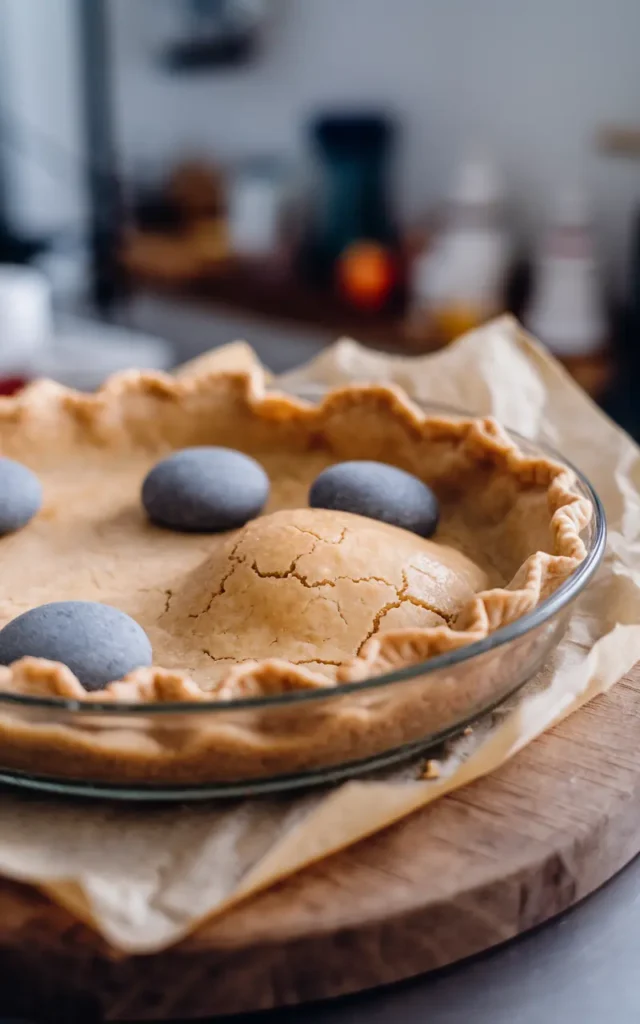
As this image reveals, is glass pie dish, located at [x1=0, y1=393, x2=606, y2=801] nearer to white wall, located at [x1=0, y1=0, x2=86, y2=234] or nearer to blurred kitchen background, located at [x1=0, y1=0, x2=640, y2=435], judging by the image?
blurred kitchen background, located at [x1=0, y1=0, x2=640, y2=435]

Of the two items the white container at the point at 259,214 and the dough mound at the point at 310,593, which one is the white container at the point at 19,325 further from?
the dough mound at the point at 310,593

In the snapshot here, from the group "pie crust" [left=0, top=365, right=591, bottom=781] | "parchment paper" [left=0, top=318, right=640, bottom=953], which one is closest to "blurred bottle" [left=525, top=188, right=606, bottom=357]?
"pie crust" [left=0, top=365, right=591, bottom=781]

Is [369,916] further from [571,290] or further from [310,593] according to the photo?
[571,290]

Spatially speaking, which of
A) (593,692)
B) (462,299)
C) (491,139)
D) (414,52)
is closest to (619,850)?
(593,692)

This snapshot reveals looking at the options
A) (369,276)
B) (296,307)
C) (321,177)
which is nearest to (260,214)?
(321,177)

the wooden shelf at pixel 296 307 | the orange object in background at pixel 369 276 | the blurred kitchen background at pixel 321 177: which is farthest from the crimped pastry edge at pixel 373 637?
the orange object in background at pixel 369 276
